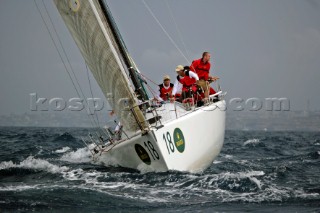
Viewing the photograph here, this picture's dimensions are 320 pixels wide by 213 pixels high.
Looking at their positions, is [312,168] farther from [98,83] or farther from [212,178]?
[98,83]

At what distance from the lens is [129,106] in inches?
427

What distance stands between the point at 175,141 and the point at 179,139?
0.45ft

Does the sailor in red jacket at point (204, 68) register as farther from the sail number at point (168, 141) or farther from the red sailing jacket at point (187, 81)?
the sail number at point (168, 141)

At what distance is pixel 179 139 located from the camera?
416 inches

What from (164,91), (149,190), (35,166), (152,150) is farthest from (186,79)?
(35,166)

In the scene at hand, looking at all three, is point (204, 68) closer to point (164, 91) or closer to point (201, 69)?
point (201, 69)

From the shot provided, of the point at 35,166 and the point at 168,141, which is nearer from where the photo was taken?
Answer: the point at 168,141

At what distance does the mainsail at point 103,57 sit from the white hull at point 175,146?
1.56ft

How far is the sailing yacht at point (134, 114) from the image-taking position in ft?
34.2

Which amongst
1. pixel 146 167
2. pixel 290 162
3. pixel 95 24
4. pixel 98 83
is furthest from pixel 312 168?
pixel 95 24

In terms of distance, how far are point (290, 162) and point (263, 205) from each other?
7843 mm

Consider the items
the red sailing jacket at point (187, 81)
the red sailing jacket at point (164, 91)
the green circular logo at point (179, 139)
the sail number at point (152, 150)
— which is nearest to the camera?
the sail number at point (152, 150)

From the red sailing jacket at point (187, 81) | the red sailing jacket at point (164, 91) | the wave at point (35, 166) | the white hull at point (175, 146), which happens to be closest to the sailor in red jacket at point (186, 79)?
the red sailing jacket at point (187, 81)

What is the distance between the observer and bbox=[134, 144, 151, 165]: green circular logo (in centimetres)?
1056
